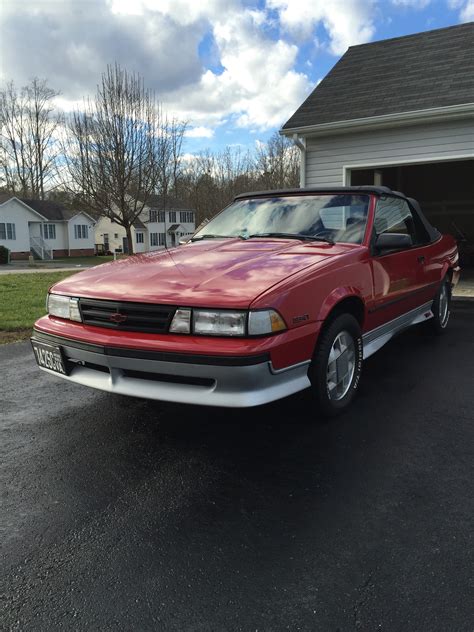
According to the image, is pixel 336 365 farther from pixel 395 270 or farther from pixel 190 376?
pixel 395 270

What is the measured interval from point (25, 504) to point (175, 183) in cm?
2892

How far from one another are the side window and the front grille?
2099 millimetres

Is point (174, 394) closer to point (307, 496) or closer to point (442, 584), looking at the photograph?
point (307, 496)

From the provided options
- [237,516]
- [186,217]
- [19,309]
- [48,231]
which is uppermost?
[186,217]

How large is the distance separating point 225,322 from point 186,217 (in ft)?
191

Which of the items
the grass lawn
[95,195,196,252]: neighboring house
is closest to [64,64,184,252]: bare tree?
the grass lawn

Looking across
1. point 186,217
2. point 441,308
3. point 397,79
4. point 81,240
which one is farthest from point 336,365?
point 186,217

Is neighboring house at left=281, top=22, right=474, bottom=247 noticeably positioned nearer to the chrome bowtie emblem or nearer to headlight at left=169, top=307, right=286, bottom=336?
headlight at left=169, top=307, right=286, bottom=336

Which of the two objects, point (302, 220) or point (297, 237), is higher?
point (302, 220)

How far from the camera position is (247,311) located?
8.43ft

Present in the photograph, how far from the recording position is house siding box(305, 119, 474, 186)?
29.0 feet

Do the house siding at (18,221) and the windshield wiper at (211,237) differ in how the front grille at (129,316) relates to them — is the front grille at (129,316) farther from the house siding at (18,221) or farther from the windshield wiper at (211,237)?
the house siding at (18,221)

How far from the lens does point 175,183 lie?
29.7 metres

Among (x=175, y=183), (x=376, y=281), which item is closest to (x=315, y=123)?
(x=376, y=281)
